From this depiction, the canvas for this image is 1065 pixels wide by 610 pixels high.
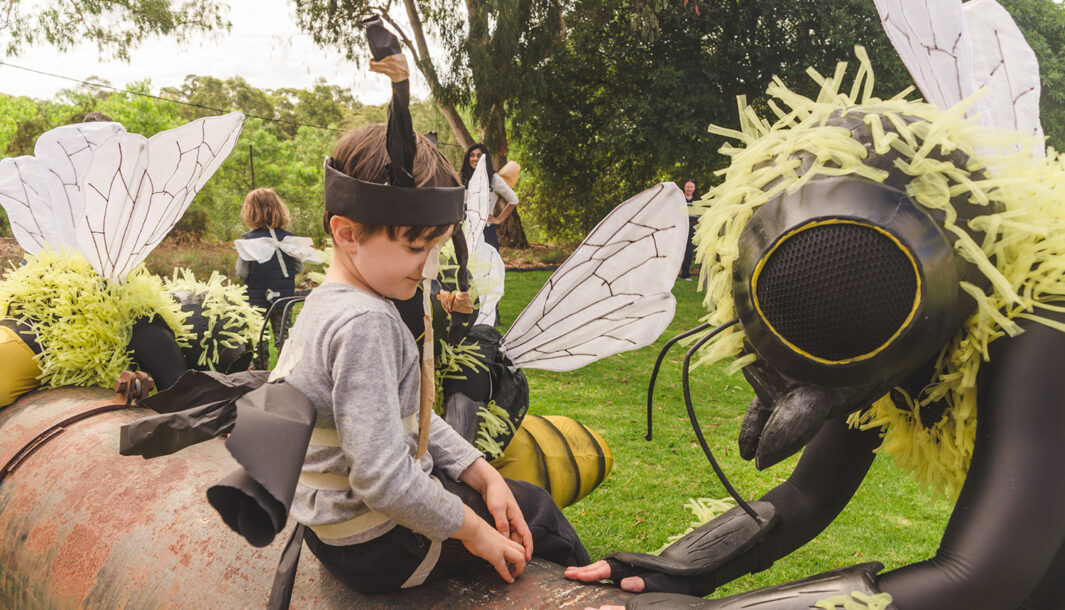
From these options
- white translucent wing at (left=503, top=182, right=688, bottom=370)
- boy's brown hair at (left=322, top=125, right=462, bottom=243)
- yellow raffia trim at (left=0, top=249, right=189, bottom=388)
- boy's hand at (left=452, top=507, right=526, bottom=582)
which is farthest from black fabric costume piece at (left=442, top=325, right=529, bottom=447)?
yellow raffia trim at (left=0, top=249, right=189, bottom=388)

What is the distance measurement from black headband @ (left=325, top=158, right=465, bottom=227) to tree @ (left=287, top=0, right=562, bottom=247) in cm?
1168

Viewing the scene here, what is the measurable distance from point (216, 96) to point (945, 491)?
1482 inches

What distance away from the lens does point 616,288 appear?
1.82 m

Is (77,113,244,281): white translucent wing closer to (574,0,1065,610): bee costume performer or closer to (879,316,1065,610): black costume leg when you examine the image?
(574,0,1065,610): bee costume performer

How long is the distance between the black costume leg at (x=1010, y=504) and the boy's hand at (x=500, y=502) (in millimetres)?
656

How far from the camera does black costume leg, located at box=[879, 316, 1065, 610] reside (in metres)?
0.92

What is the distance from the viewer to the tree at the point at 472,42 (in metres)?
12.2

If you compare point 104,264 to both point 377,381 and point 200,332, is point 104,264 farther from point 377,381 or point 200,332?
point 377,381

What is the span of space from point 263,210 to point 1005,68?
16.2ft

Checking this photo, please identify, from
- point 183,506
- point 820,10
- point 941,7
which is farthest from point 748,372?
point 820,10

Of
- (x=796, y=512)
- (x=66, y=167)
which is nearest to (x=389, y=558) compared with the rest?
(x=796, y=512)

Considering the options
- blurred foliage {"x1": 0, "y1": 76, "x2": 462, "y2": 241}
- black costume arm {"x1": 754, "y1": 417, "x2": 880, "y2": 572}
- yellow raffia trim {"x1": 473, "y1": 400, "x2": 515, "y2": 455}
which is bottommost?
blurred foliage {"x1": 0, "y1": 76, "x2": 462, "y2": 241}

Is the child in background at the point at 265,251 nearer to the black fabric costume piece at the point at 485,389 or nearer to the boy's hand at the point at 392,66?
the black fabric costume piece at the point at 485,389

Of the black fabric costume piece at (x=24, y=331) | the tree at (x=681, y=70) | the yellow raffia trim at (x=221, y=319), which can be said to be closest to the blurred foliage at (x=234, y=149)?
the tree at (x=681, y=70)
